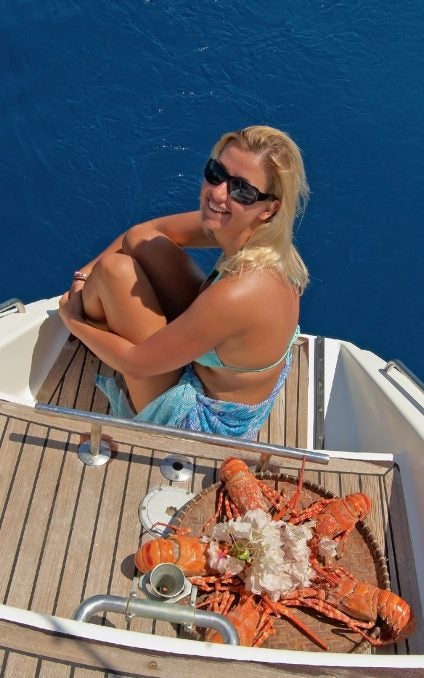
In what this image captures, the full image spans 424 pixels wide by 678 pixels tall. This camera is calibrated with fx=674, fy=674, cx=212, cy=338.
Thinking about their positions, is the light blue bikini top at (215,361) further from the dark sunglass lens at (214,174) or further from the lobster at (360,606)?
the lobster at (360,606)

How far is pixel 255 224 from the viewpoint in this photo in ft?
9.31

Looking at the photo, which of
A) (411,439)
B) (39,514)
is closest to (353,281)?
(411,439)

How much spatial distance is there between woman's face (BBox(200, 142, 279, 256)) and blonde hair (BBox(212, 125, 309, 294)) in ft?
0.09

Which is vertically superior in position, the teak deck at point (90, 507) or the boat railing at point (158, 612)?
the teak deck at point (90, 507)

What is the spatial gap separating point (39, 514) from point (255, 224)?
1650 mm

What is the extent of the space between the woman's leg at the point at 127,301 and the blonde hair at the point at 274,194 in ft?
1.52

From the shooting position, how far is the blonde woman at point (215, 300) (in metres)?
2.72

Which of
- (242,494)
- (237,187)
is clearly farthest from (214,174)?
(242,494)

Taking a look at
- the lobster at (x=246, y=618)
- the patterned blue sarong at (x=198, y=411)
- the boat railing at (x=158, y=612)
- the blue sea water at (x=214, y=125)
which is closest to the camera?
the boat railing at (x=158, y=612)

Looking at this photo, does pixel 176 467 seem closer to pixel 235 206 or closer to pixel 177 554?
pixel 177 554

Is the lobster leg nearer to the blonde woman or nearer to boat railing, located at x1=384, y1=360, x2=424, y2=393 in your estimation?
the blonde woman

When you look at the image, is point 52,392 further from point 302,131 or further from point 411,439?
point 302,131

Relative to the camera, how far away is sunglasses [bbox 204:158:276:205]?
270 cm

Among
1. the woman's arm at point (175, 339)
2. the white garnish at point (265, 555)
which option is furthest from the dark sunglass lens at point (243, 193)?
the white garnish at point (265, 555)
